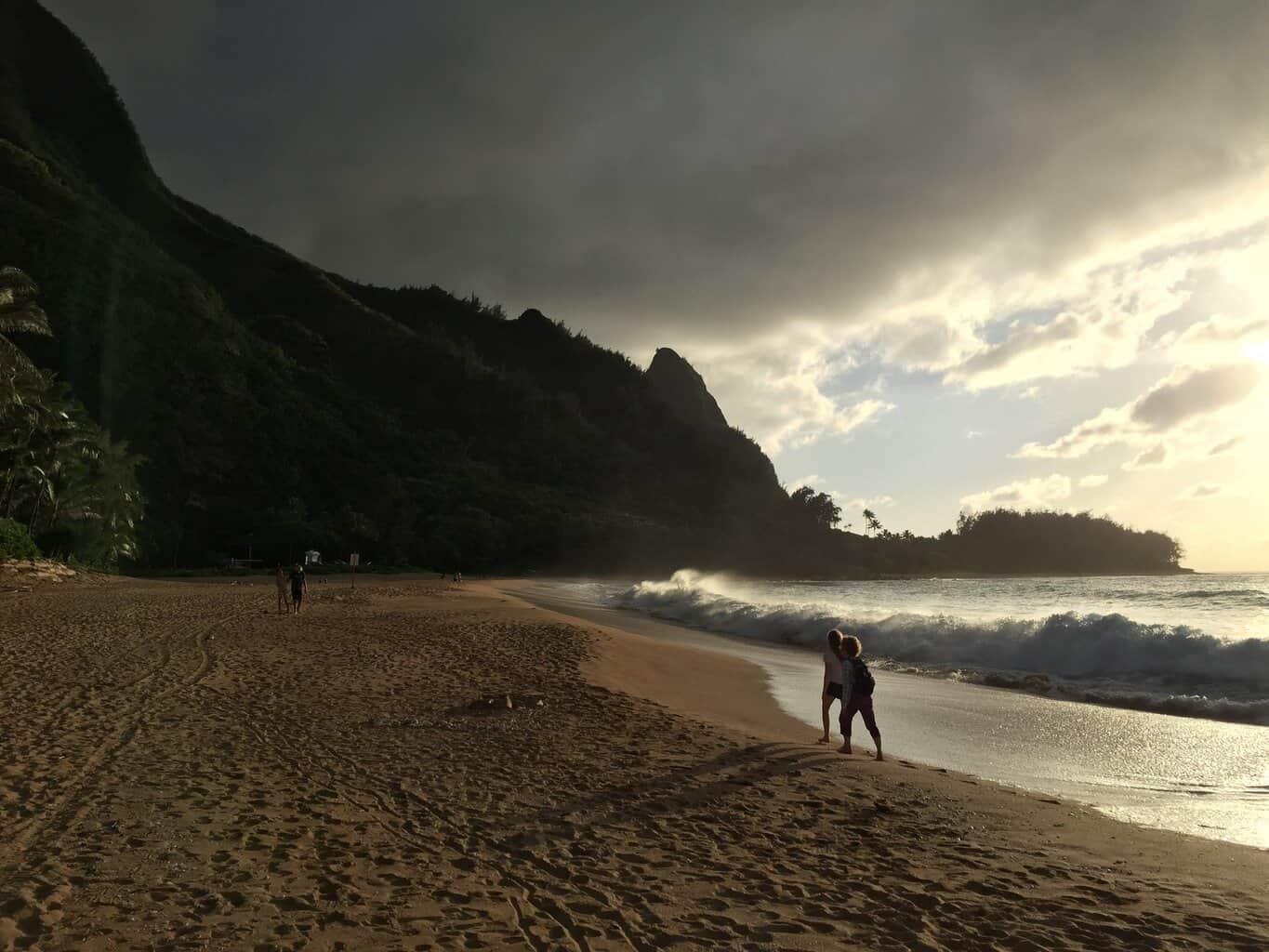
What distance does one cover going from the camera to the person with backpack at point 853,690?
8.06 m

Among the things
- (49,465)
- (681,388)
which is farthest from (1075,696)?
(681,388)

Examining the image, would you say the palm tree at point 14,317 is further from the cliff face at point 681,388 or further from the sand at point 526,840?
the cliff face at point 681,388

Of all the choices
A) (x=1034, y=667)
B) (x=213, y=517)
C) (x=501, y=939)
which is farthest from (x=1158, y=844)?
(x=213, y=517)

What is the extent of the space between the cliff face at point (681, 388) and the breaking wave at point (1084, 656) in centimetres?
13868

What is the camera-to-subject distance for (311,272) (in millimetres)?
131500

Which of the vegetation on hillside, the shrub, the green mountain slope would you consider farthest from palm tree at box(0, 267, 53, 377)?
the green mountain slope

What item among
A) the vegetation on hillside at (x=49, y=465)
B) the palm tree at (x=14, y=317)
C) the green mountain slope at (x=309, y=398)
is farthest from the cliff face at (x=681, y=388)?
the palm tree at (x=14, y=317)

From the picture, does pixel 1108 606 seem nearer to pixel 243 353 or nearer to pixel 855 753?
pixel 855 753

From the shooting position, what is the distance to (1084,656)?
50.3 ft

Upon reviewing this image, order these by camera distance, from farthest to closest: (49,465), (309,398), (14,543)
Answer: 1. (309,398)
2. (49,465)
3. (14,543)

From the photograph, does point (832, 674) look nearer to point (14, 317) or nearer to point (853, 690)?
point (853, 690)

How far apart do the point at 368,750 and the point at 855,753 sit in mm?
4975

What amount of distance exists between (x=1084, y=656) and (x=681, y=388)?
150 metres

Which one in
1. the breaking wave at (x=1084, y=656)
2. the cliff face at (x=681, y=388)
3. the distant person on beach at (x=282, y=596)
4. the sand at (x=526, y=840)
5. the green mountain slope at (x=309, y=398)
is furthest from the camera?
the cliff face at (x=681, y=388)
